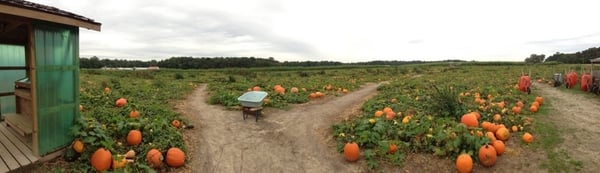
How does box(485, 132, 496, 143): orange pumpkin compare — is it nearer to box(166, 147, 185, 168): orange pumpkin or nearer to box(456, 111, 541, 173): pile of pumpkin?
box(456, 111, 541, 173): pile of pumpkin

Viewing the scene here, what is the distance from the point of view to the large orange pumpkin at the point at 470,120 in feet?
27.8

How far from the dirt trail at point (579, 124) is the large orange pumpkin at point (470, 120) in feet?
5.95

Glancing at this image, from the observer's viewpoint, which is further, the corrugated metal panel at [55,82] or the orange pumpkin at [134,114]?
the orange pumpkin at [134,114]

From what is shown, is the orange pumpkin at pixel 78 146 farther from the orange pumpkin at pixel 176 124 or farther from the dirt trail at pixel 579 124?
the dirt trail at pixel 579 124

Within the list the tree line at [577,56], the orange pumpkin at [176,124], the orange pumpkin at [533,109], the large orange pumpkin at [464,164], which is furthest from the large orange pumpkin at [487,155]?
the tree line at [577,56]

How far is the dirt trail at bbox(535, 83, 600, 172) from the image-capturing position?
23.2ft

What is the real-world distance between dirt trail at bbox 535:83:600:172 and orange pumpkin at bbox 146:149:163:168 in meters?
8.37

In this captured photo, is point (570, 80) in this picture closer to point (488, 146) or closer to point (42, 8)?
point (488, 146)

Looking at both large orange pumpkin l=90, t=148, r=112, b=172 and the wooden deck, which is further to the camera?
large orange pumpkin l=90, t=148, r=112, b=172

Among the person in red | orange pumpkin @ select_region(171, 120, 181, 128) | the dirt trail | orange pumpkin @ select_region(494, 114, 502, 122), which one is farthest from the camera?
the person in red

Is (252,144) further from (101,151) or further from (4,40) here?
(4,40)

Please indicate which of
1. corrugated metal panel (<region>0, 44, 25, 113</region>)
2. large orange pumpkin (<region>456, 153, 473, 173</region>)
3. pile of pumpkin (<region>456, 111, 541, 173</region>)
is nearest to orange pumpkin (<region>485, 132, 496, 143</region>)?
pile of pumpkin (<region>456, 111, 541, 173</region>)

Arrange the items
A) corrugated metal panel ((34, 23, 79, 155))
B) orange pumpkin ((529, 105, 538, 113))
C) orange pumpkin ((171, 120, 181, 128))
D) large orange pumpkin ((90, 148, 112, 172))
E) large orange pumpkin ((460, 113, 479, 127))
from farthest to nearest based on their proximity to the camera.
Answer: orange pumpkin ((529, 105, 538, 113)) < orange pumpkin ((171, 120, 181, 128)) < large orange pumpkin ((460, 113, 479, 127)) < large orange pumpkin ((90, 148, 112, 172)) < corrugated metal panel ((34, 23, 79, 155))

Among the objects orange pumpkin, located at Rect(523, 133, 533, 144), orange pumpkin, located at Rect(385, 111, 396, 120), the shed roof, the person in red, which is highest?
the shed roof
